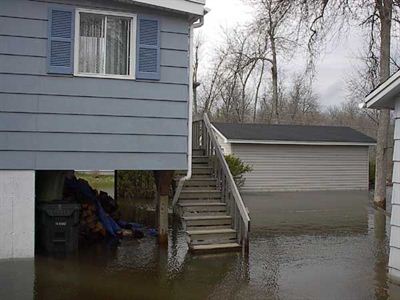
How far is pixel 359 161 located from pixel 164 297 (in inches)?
804

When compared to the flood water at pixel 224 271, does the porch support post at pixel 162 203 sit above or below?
above

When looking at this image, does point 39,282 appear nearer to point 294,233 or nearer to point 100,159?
point 100,159

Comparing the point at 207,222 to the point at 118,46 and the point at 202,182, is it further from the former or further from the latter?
the point at 118,46

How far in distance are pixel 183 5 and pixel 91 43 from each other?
1717 mm

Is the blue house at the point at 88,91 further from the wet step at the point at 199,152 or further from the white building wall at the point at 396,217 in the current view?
the white building wall at the point at 396,217

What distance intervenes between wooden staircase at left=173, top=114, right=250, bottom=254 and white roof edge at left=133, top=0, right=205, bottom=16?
3.02 m

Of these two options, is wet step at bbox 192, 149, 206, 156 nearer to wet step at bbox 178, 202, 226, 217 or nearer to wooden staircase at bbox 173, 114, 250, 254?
wooden staircase at bbox 173, 114, 250, 254

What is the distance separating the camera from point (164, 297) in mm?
6473

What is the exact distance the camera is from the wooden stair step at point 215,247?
9258 millimetres

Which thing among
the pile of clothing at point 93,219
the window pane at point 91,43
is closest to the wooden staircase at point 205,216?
the pile of clothing at point 93,219

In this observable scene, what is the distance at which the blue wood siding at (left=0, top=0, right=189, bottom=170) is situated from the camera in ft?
26.8

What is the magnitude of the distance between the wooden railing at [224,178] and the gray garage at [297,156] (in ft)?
32.9

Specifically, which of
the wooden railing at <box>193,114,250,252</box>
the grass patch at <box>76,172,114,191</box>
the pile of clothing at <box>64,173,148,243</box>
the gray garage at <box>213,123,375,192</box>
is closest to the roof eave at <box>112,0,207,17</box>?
the wooden railing at <box>193,114,250,252</box>

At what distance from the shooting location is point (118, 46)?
352 inches
